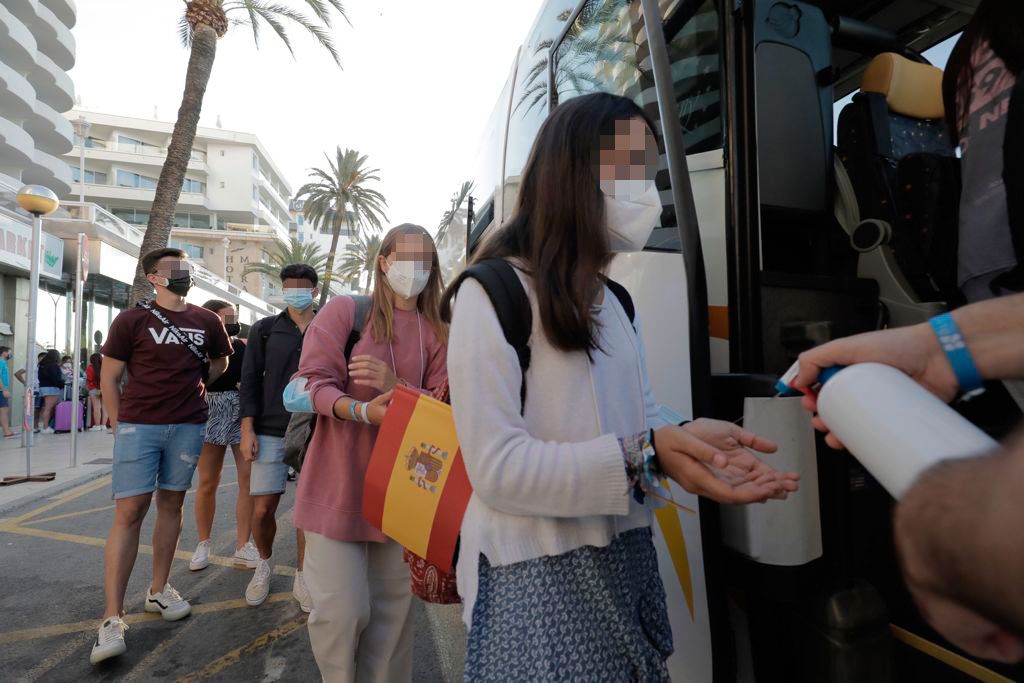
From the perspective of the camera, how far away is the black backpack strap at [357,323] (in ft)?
7.59

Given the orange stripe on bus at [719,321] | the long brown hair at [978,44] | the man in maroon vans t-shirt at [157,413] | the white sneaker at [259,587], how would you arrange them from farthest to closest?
the white sneaker at [259,587], the man in maroon vans t-shirt at [157,413], the orange stripe on bus at [719,321], the long brown hair at [978,44]

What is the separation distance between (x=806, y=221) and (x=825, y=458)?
108 cm

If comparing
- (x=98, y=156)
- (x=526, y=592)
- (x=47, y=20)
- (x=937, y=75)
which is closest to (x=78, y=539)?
(x=526, y=592)

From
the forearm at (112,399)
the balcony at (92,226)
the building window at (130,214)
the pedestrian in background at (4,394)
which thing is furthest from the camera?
the building window at (130,214)

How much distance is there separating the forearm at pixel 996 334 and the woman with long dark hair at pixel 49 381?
16.4 meters

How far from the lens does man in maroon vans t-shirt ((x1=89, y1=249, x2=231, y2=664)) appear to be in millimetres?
3270

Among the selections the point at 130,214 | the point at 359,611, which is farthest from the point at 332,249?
the point at 359,611

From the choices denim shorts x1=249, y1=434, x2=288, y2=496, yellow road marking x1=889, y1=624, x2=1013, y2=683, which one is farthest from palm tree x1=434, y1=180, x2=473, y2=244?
yellow road marking x1=889, y1=624, x2=1013, y2=683

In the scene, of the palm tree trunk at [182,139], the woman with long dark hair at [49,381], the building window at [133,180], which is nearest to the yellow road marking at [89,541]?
the palm tree trunk at [182,139]

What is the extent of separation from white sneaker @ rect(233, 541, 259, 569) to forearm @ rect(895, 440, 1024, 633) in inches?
187

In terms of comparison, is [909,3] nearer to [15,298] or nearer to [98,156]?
[15,298]

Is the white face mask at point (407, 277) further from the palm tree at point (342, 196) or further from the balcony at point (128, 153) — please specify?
the balcony at point (128, 153)

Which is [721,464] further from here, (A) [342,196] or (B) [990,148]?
(A) [342,196]

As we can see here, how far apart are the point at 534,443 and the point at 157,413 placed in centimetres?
322
